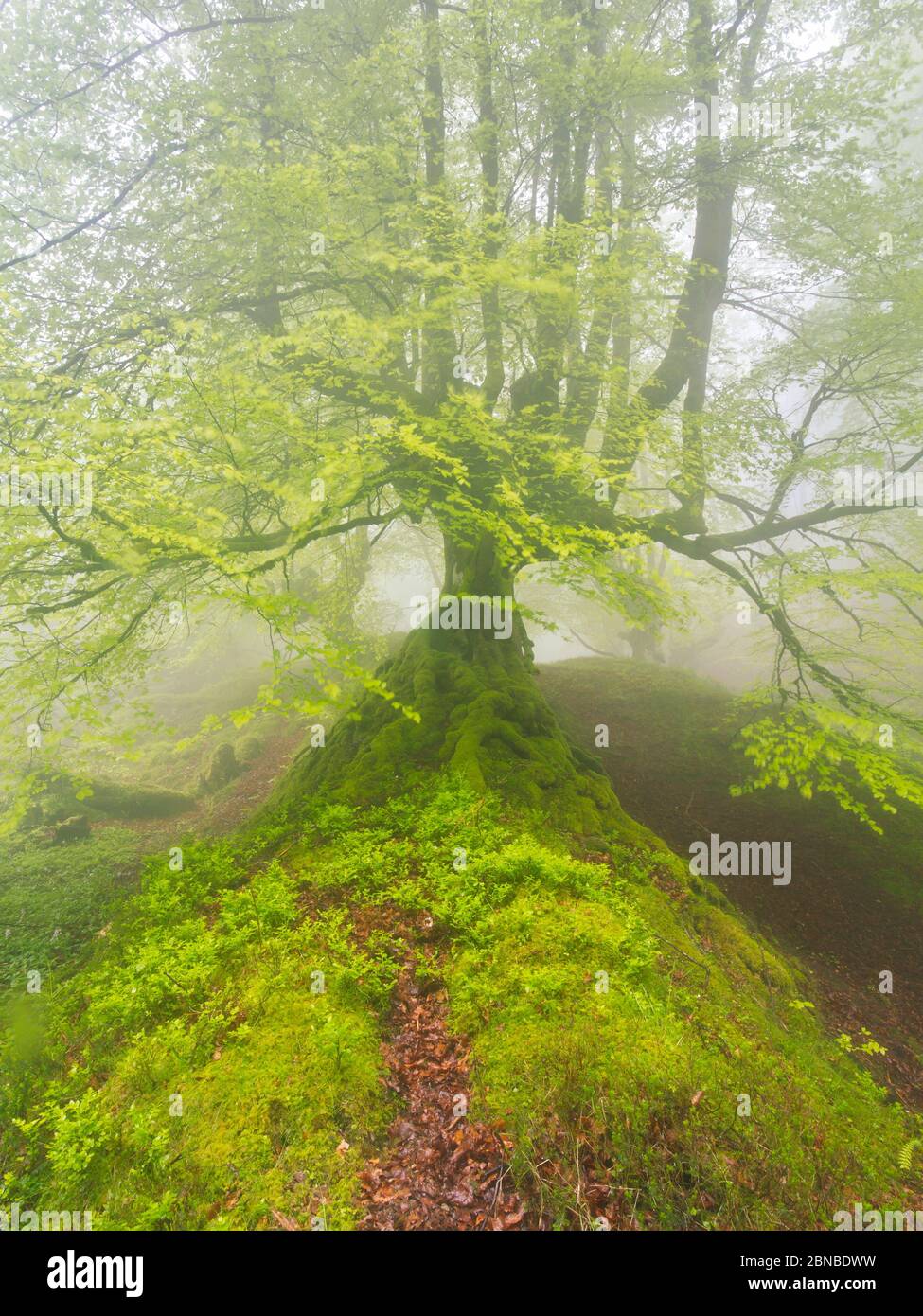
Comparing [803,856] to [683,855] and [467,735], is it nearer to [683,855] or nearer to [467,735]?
[683,855]

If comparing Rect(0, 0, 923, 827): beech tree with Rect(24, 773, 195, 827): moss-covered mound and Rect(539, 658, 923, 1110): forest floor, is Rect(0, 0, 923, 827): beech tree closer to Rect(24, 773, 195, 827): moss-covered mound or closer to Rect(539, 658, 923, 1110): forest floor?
Rect(539, 658, 923, 1110): forest floor

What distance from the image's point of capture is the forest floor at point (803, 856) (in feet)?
20.4

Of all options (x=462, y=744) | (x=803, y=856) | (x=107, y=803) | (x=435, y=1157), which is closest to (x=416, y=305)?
(x=462, y=744)

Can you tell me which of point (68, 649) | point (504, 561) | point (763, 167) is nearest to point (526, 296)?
point (763, 167)

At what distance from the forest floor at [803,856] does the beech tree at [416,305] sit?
1.16 metres

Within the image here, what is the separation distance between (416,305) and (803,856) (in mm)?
9940

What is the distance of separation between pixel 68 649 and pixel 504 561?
5537mm

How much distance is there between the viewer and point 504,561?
6.79 m

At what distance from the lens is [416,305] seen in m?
8.28

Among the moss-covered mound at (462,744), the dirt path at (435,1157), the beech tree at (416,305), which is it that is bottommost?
the dirt path at (435,1157)

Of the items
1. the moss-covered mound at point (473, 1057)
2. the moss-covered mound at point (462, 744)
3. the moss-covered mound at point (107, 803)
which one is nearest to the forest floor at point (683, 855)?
the moss-covered mound at point (473, 1057)

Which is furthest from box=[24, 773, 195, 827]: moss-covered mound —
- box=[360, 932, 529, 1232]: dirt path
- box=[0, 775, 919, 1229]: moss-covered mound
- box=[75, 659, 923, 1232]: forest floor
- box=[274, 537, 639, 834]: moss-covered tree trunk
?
box=[360, 932, 529, 1232]: dirt path

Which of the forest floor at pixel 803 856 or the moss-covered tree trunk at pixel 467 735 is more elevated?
the moss-covered tree trunk at pixel 467 735

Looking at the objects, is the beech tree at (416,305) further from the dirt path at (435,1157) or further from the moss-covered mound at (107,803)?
the moss-covered mound at (107,803)
